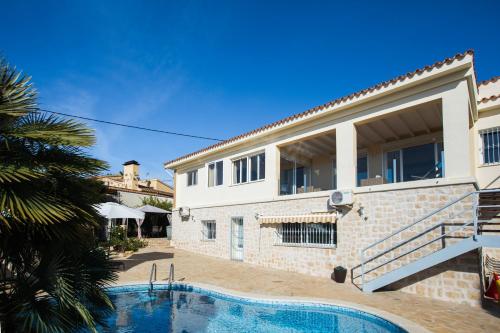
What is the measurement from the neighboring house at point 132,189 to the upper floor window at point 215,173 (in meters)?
8.55

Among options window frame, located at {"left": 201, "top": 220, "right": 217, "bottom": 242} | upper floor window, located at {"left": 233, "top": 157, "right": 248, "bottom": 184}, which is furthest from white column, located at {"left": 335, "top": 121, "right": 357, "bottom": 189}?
window frame, located at {"left": 201, "top": 220, "right": 217, "bottom": 242}

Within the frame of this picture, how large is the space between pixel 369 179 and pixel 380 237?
3.60m

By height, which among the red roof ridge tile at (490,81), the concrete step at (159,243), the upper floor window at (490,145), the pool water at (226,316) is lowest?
the pool water at (226,316)

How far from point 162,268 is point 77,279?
15348mm

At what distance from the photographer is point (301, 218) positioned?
19.8 meters

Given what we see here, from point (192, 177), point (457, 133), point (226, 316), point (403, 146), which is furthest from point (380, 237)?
point (192, 177)

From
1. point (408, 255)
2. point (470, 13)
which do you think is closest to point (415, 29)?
point (470, 13)

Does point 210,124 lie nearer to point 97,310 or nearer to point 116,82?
point 116,82

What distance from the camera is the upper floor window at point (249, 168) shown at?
24.4 meters

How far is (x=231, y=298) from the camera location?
48.3ft

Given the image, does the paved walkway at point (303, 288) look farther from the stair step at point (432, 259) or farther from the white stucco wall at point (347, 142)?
the white stucco wall at point (347, 142)

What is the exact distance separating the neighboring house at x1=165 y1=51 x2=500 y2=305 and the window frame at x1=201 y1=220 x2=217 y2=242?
0.37 feet

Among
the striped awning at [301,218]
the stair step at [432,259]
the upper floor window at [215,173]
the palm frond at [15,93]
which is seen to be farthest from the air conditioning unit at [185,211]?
the palm frond at [15,93]

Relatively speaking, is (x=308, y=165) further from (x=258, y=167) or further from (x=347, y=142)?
(x=347, y=142)
